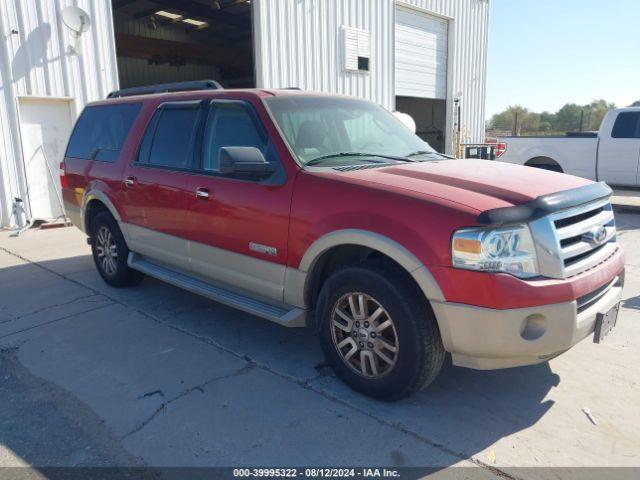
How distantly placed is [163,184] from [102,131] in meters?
1.69

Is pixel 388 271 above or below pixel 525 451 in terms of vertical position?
above

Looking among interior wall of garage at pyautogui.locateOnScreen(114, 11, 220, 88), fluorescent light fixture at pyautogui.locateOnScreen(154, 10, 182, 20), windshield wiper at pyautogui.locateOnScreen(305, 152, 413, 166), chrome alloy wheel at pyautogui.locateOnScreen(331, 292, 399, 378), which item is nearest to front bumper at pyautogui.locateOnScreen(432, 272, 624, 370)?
chrome alloy wheel at pyautogui.locateOnScreen(331, 292, 399, 378)

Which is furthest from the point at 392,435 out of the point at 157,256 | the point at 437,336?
the point at 157,256

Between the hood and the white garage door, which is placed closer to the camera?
the hood

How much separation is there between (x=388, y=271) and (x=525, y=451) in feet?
3.96

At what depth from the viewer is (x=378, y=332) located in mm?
3123

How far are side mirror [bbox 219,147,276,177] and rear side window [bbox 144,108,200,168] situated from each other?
3.13 feet

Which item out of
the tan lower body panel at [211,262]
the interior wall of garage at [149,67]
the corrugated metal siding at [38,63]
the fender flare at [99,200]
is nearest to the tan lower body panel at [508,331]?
the tan lower body panel at [211,262]

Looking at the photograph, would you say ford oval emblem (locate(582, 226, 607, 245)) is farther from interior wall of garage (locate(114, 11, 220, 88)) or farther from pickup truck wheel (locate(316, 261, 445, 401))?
interior wall of garage (locate(114, 11, 220, 88))

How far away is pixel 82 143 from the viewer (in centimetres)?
596

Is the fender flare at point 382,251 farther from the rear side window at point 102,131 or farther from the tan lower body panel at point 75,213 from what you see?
the tan lower body panel at point 75,213

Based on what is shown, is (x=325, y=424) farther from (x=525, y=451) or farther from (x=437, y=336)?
(x=525, y=451)

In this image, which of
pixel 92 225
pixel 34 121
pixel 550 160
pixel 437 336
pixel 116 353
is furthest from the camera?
pixel 550 160

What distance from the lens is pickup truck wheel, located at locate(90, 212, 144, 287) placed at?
212 inches
